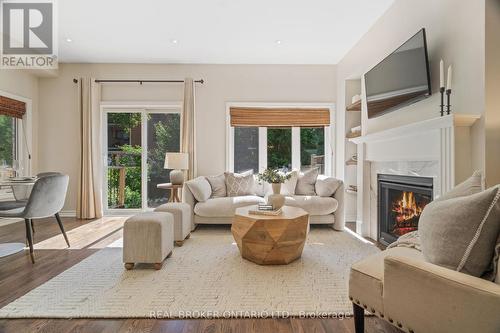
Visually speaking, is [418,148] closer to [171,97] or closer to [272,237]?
[272,237]

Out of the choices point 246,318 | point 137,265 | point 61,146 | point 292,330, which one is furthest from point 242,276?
point 61,146

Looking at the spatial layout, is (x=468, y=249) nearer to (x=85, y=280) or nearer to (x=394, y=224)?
(x=394, y=224)

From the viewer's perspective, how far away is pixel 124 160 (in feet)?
16.0

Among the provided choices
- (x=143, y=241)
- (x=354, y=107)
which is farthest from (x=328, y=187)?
(x=143, y=241)

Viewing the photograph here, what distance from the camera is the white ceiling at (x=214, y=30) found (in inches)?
120

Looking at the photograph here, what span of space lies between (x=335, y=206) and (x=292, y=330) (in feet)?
8.04

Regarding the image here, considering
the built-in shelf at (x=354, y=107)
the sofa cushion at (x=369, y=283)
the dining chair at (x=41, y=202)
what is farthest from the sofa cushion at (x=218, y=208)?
the sofa cushion at (x=369, y=283)

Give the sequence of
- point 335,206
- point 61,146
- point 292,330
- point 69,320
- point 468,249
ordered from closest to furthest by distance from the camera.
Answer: point 468,249, point 292,330, point 69,320, point 335,206, point 61,146

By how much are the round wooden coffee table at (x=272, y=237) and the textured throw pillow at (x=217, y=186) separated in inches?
64.8

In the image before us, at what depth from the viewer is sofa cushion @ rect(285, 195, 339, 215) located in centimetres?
377

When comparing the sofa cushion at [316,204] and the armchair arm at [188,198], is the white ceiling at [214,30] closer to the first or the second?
the armchair arm at [188,198]

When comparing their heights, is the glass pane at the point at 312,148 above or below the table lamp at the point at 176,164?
above

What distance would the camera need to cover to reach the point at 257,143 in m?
4.90

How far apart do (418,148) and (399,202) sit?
750 millimetres
